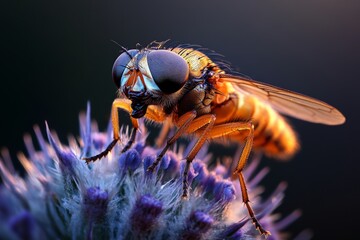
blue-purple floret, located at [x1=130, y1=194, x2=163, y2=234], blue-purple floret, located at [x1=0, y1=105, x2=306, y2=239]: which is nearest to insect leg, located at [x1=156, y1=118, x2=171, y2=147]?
blue-purple floret, located at [x1=0, y1=105, x2=306, y2=239]

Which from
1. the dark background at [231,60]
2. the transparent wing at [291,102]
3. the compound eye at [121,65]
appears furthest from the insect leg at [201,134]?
the dark background at [231,60]

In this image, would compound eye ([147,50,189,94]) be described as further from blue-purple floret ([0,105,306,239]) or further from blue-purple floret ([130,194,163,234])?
blue-purple floret ([130,194,163,234])

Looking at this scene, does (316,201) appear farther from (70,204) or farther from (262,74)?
(70,204)

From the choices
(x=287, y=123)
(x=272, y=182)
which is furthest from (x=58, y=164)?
(x=272, y=182)

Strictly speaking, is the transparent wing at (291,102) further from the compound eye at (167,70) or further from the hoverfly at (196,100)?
the compound eye at (167,70)

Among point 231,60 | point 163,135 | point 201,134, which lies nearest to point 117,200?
point 201,134

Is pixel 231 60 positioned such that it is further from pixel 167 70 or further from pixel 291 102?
pixel 167 70
